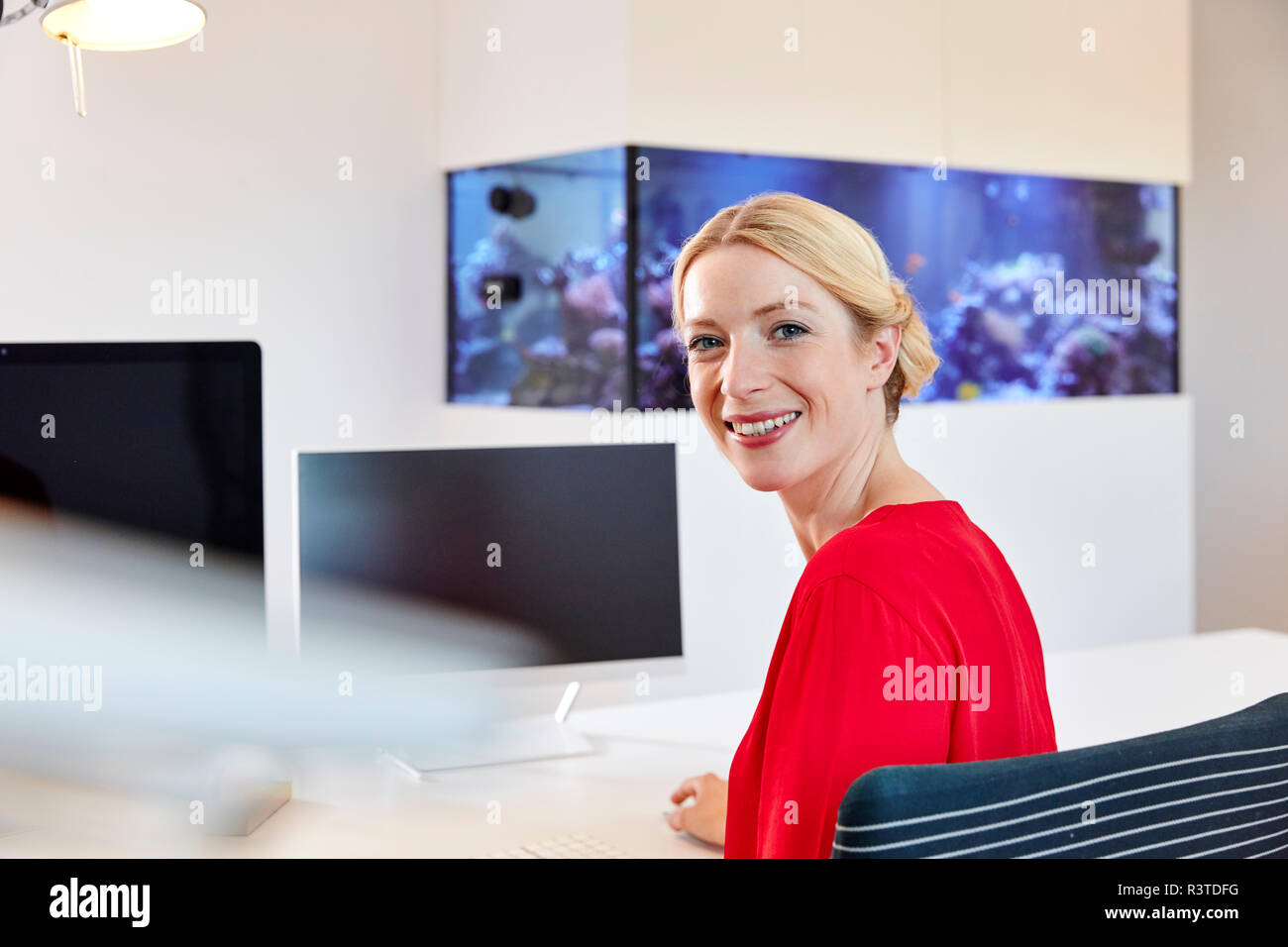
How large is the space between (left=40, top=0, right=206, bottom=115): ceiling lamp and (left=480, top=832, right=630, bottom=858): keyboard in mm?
1107

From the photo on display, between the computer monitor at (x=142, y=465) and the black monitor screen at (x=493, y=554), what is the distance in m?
0.31

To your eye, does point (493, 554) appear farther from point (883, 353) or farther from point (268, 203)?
point (268, 203)

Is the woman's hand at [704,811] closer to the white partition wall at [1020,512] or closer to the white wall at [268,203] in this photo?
the white partition wall at [1020,512]

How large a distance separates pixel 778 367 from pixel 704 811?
0.45 meters

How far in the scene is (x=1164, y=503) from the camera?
359 cm

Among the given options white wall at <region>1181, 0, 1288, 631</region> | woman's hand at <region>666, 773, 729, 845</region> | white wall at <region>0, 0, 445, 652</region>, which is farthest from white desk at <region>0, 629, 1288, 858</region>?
white wall at <region>1181, 0, 1288, 631</region>

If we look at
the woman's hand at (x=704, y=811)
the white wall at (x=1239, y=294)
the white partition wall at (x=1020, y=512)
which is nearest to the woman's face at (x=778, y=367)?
the woman's hand at (x=704, y=811)

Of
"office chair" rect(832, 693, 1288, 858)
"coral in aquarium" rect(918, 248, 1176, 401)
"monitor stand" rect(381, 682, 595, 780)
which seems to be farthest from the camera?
"coral in aquarium" rect(918, 248, 1176, 401)

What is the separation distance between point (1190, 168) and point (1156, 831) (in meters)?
3.61

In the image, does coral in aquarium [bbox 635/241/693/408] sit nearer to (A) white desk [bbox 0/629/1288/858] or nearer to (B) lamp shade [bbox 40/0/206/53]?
(A) white desk [bbox 0/629/1288/858]

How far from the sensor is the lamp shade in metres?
1.65

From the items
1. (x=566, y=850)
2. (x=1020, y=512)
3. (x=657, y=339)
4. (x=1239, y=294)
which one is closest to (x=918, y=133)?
(x=657, y=339)

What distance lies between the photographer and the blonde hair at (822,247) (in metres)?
1.05
